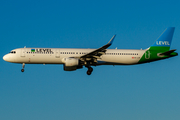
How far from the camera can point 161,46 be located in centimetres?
6388

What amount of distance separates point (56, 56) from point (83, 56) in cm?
479

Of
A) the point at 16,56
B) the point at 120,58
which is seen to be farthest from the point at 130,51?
the point at 16,56

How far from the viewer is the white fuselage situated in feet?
196

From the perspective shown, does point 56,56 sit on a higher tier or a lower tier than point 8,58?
lower

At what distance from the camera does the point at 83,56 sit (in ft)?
193

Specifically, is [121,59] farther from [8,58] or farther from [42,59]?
[8,58]

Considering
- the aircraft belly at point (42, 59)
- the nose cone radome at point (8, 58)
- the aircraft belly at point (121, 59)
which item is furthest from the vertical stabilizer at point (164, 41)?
the nose cone radome at point (8, 58)

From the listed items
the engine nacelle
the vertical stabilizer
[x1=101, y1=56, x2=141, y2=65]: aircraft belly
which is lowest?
the engine nacelle

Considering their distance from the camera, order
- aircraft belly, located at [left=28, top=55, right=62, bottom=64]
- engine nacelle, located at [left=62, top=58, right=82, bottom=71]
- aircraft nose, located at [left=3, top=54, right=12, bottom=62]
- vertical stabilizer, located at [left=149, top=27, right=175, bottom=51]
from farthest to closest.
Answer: vertical stabilizer, located at [left=149, top=27, right=175, bottom=51], aircraft nose, located at [left=3, top=54, right=12, bottom=62], aircraft belly, located at [left=28, top=55, right=62, bottom=64], engine nacelle, located at [left=62, top=58, right=82, bottom=71]

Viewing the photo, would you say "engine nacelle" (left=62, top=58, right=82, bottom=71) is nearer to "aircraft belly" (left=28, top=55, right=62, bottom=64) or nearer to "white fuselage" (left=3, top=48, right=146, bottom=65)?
"white fuselage" (left=3, top=48, right=146, bottom=65)

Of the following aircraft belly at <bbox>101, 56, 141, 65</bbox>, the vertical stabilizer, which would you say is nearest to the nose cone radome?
aircraft belly at <bbox>101, 56, 141, 65</bbox>

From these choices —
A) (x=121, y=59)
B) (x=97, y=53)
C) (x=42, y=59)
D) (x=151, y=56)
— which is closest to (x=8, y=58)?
(x=42, y=59)

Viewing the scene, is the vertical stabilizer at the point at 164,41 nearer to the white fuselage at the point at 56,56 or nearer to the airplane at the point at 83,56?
the airplane at the point at 83,56

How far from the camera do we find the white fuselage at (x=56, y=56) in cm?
5966
